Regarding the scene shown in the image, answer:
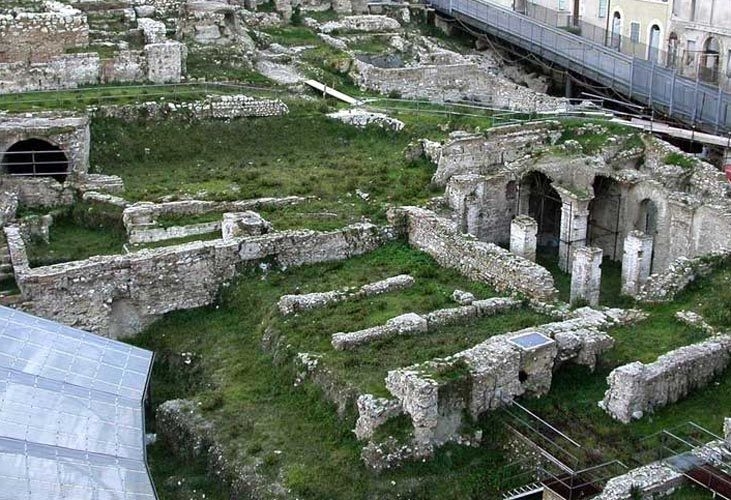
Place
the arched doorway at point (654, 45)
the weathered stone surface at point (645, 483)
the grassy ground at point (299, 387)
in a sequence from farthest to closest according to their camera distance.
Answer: the arched doorway at point (654, 45)
the grassy ground at point (299, 387)
the weathered stone surface at point (645, 483)

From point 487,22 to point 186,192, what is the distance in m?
21.3

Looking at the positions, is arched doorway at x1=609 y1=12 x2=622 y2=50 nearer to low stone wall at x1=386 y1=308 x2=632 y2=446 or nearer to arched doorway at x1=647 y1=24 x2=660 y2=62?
arched doorway at x1=647 y1=24 x2=660 y2=62

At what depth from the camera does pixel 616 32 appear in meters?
39.4

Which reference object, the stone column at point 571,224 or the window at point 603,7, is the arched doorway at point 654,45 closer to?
the window at point 603,7

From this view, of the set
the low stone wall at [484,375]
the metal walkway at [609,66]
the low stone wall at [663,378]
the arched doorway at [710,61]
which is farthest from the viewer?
the arched doorway at [710,61]

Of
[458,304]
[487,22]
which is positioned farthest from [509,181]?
[487,22]

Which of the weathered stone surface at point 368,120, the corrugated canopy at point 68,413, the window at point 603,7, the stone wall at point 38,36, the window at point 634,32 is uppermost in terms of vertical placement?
the stone wall at point 38,36

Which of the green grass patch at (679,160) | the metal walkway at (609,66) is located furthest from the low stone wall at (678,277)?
the metal walkway at (609,66)

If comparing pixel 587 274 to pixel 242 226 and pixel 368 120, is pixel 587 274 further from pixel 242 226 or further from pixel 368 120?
pixel 368 120

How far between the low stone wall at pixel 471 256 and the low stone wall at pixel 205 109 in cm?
792

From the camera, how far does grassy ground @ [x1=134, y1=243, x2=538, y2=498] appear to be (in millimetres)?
16672

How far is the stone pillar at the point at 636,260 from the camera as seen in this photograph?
23875 millimetres

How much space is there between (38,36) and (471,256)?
16483 millimetres

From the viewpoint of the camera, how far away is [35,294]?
20953 mm
